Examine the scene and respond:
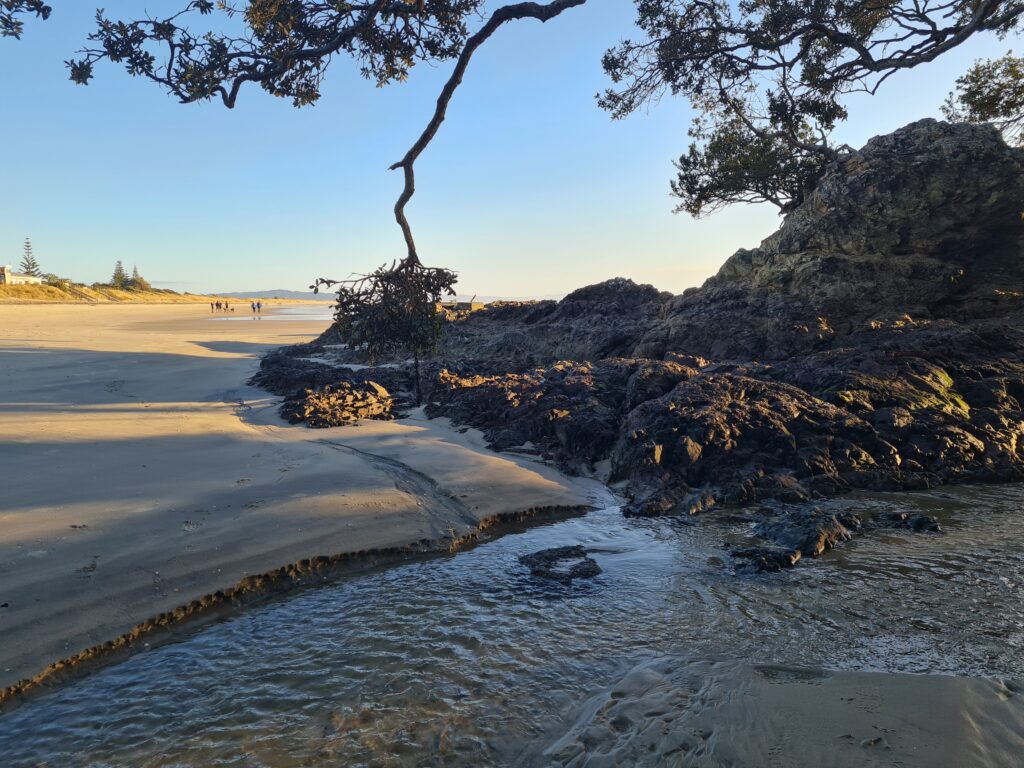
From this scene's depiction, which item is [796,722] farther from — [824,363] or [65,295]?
[65,295]

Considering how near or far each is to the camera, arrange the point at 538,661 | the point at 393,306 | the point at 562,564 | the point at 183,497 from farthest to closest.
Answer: the point at 393,306 < the point at 183,497 < the point at 562,564 < the point at 538,661

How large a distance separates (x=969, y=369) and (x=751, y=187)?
13383 mm

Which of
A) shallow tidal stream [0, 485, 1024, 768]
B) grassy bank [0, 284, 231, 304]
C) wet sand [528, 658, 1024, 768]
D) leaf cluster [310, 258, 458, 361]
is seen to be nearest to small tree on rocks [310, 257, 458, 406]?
leaf cluster [310, 258, 458, 361]

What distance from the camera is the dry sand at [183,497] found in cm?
434

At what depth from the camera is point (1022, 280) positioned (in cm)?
1245

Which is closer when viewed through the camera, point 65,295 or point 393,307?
point 393,307

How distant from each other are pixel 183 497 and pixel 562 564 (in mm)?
3964

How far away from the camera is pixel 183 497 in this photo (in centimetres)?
598

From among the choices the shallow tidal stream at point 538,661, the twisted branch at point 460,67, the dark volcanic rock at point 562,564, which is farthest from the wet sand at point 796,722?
the twisted branch at point 460,67

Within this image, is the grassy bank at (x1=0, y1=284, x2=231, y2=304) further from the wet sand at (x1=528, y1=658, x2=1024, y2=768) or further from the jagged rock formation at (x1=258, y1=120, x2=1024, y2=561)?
the wet sand at (x1=528, y1=658, x2=1024, y2=768)

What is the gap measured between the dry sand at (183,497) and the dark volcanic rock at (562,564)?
40.4 inches

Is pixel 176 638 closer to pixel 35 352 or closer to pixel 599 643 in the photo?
pixel 599 643

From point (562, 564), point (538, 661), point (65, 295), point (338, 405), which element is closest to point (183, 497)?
point (562, 564)

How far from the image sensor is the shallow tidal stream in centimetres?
316
